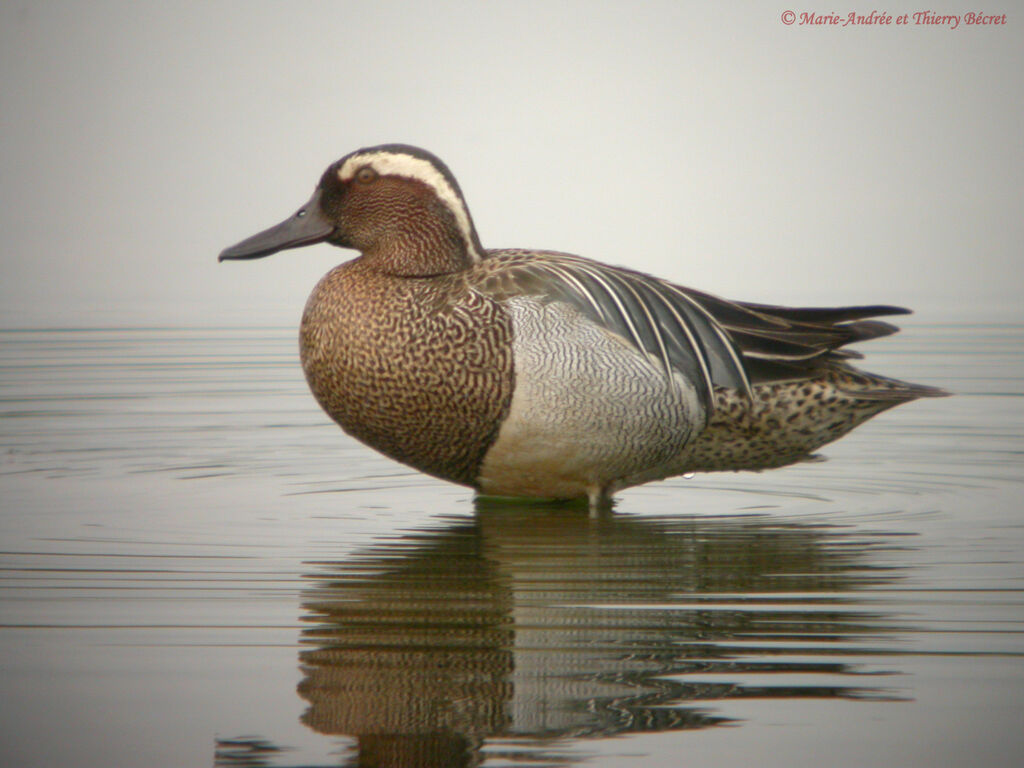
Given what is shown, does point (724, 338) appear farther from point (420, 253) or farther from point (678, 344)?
point (420, 253)

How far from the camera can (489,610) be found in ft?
14.5

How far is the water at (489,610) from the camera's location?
11.0ft

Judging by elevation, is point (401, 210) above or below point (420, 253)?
above

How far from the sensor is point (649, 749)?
3.23m

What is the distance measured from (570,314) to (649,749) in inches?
110

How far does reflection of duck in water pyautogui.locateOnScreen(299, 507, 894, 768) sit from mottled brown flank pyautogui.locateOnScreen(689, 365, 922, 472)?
46 cm

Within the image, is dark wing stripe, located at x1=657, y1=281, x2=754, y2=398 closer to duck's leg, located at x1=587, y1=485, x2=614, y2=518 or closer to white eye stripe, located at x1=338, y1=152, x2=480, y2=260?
duck's leg, located at x1=587, y1=485, x2=614, y2=518

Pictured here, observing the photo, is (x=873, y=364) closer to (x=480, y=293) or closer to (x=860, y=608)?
(x=480, y=293)

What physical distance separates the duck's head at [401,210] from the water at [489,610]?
3.12 ft

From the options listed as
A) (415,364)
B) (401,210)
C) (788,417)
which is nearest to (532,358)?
(415,364)

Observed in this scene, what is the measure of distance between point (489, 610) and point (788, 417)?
2.23 meters

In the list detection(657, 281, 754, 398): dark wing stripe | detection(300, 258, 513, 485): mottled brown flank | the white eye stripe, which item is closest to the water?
detection(300, 258, 513, 485): mottled brown flank

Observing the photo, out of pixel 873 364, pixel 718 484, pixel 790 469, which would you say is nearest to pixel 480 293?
pixel 718 484

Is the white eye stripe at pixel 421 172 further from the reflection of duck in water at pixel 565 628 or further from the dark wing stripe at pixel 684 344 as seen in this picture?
the reflection of duck in water at pixel 565 628
